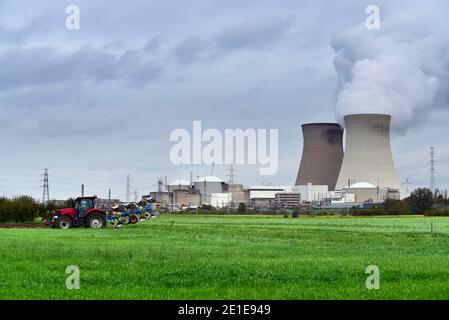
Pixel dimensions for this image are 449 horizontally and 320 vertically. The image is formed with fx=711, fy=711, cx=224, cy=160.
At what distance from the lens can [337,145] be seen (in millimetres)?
87562

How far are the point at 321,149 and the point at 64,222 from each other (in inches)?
2273

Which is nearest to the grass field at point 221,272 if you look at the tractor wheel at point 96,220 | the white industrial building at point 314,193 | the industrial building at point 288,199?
the tractor wheel at point 96,220

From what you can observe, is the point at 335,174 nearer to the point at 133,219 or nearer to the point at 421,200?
the point at 421,200

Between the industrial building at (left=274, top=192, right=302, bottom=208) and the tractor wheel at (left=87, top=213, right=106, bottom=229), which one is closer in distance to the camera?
the tractor wheel at (left=87, top=213, right=106, bottom=229)

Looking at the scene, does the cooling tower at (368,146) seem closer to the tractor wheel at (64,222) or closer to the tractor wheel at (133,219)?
the tractor wheel at (133,219)

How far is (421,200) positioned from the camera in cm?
8056

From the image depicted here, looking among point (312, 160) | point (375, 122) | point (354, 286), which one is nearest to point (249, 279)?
point (354, 286)

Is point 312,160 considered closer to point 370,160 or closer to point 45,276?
point 370,160

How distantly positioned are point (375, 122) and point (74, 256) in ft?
194

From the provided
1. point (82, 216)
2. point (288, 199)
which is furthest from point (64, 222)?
point (288, 199)

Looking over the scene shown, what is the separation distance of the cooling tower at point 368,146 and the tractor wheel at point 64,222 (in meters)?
43.5

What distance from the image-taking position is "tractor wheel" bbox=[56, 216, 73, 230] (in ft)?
105

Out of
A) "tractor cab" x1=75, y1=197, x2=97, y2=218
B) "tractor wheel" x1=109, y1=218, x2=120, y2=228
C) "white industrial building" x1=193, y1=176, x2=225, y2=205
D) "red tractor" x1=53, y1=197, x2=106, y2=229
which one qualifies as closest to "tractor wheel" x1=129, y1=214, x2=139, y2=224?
"tractor wheel" x1=109, y1=218, x2=120, y2=228

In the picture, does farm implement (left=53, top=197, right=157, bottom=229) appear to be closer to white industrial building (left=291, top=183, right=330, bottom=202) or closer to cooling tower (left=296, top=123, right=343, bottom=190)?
cooling tower (left=296, top=123, right=343, bottom=190)
